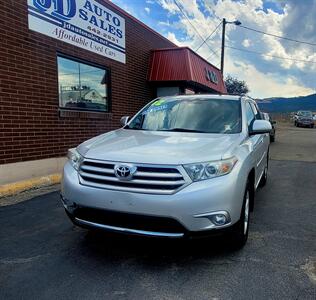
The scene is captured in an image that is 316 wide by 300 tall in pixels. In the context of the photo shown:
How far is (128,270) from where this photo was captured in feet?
11.5

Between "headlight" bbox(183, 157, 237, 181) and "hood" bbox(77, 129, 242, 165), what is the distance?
1.9 inches

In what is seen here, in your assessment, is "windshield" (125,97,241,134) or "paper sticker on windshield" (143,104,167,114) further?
"paper sticker on windshield" (143,104,167,114)

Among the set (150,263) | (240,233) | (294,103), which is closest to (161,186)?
(150,263)

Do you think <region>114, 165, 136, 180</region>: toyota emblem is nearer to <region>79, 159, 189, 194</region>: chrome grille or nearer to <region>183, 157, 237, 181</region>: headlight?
<region>79, 159, 189, 194</region>: chrome grille

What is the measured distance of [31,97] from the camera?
747 centimetres

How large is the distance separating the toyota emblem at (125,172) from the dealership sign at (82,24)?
205 inches

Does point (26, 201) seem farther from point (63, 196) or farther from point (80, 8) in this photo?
point (80, 8)

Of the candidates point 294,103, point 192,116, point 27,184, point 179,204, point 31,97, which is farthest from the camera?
point 294,103

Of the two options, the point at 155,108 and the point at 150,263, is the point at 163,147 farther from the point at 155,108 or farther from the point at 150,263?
the point at 155,108

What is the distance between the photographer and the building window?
335 inches

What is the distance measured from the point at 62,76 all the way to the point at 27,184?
277cm

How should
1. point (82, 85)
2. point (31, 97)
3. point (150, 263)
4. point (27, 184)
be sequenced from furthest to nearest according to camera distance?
1. point (82, 85)
2. point (31, 97)
3. point (27, 184)
4. point (150, 263)

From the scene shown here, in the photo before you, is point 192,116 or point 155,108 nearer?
point 192,116

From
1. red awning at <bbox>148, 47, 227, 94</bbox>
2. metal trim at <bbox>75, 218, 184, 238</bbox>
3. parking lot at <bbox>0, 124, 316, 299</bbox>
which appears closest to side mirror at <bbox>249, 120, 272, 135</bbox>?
parking lot at <bbox>0, 124, 316, 299</bbox>
